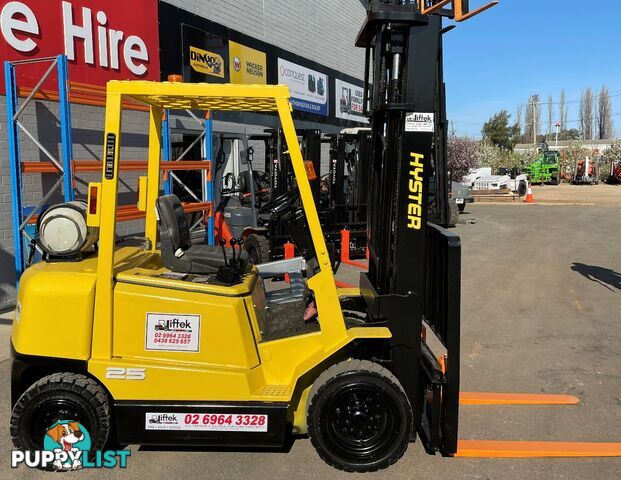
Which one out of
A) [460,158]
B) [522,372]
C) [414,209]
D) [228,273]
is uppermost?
[460,158]

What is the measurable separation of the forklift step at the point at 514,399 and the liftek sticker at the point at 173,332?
253 centimetres

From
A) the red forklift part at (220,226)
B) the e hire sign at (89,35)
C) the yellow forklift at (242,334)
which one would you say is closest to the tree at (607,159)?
the red forklift part at (220,226)

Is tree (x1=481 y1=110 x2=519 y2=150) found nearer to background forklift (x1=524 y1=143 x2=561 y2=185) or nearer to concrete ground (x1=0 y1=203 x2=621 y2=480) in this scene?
background forklift (x1=524 y1=143 x2=561 y2=185)

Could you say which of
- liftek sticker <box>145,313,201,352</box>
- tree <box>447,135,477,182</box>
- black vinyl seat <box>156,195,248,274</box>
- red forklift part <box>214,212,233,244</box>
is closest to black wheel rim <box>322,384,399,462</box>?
liftek sticker <box>145,313,201,352</box>

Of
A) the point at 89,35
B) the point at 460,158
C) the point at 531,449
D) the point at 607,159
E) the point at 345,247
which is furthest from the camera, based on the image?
the point at 607,159

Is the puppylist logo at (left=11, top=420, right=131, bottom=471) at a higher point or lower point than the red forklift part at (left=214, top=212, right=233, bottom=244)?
lower

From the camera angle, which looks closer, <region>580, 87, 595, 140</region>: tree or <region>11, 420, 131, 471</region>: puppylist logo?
<region>11, 420, 131, 471</region>: puppylist logo

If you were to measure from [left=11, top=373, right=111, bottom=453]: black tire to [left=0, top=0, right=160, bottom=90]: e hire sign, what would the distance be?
18.9 ft

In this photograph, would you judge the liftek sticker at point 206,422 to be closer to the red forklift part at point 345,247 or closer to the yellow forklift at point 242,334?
the yellow forklift at point 242,334

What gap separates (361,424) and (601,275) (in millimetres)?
8657

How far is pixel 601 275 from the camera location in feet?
33.8

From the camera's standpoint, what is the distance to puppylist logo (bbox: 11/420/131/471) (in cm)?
347

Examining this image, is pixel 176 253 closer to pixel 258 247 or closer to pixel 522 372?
pixel 522 372

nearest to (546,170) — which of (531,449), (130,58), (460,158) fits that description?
(460,158)
